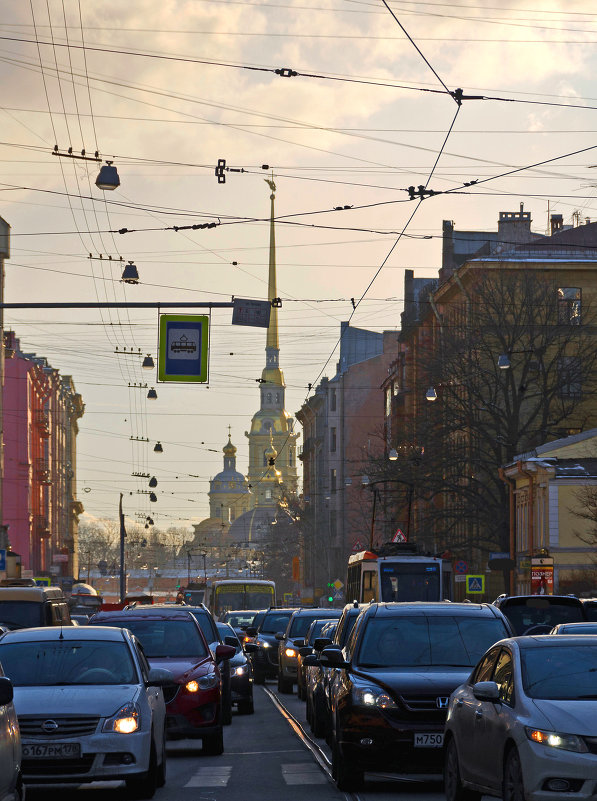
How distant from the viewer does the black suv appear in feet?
44.9

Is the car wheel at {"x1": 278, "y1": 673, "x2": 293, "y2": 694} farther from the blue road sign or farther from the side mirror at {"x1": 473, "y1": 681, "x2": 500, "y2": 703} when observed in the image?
the side mirror at {"x1": 473, "y1": 681, "x2": 500, "y2": 703}

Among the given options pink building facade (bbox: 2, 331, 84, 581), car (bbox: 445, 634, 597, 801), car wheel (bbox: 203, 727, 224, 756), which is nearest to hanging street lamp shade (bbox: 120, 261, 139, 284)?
car wheel (bbox: 203, 727, 224, 756)

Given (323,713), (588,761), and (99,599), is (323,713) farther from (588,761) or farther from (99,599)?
(99,599)

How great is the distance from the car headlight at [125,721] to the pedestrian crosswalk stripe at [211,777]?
1.63 metres

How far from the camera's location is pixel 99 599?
88875 millimetres

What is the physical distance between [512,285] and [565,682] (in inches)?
1835

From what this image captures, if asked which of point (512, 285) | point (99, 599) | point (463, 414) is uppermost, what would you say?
point (512, 285)

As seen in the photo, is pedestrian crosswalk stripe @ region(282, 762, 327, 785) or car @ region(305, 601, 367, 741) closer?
pedestrian crosswalk stripe @ region(282, 762, 327, 785)

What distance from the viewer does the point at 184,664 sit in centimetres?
1791

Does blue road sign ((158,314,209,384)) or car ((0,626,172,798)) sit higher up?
blue road sign ((158,314,209,384))

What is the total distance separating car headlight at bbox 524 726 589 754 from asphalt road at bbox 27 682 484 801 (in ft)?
10.8

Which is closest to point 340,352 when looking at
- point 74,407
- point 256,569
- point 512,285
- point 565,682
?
point 74,407

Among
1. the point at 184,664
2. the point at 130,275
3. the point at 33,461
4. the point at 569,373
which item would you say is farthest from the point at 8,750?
the point at 33,461

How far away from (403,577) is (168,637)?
2404 cm
